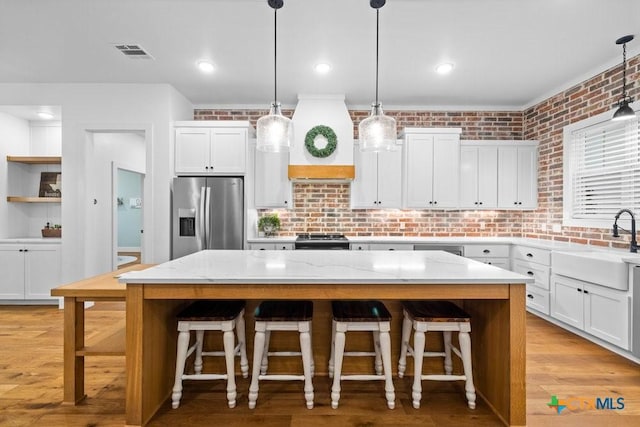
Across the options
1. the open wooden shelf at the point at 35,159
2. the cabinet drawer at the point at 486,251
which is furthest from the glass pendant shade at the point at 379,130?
the open wooden shelf at the point at 35,159

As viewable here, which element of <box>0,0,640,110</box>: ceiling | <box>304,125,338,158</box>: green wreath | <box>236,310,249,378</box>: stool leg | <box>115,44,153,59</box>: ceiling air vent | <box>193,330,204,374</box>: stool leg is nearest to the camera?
<box>236,310,249,378</box>: stool leg

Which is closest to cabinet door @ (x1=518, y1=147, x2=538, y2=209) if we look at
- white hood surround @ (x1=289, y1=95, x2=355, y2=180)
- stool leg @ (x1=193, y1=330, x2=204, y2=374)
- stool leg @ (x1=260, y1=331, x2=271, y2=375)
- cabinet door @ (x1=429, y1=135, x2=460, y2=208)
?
cabinet door @ (x1=429, y1=135, x2=460, y2=208)

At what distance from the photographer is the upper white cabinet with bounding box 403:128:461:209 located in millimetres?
4582

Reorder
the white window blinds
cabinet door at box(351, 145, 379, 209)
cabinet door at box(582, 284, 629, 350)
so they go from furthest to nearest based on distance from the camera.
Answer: cabinet door at box(351, 145, 379, 209) < the white window blinds < cabinet door at box(582, 284, 629, 350)

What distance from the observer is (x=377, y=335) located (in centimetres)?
233

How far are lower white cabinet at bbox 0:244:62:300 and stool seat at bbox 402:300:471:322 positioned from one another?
434 cm

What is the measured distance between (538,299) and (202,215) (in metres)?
3.97

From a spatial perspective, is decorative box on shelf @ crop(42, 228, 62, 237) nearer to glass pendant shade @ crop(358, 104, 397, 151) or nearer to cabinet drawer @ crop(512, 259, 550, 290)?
glass pendant shade @ crop(358, 104, 397, 151)

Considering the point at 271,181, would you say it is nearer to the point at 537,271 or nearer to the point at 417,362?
the point at 417,362

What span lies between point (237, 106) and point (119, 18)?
7.11 feet

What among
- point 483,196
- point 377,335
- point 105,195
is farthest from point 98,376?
point 483,196

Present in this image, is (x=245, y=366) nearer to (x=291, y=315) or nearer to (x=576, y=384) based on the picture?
(x=291, y=315)

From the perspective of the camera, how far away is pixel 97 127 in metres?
4.19

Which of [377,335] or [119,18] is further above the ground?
[119,18]
